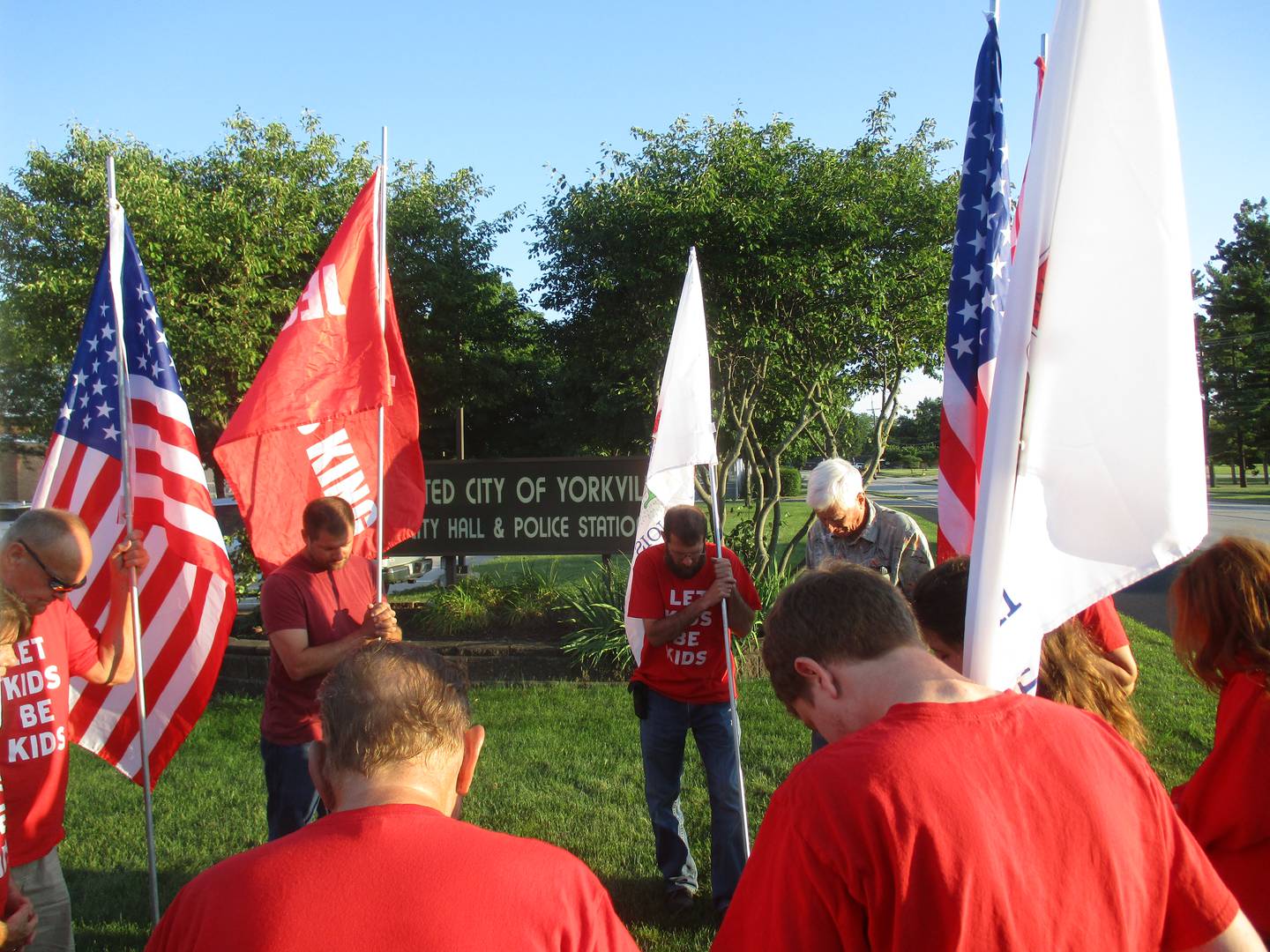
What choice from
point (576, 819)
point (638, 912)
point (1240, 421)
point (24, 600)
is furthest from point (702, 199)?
point (1240, 421)

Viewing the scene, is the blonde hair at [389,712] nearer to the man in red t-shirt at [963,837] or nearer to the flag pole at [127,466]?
the man in red t-shirt at [963,837]

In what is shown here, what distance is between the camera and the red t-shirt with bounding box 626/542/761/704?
13.8ft

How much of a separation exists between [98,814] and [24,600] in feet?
11.9

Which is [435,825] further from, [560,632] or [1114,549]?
[560,632]

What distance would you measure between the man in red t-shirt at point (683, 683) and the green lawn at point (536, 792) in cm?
33

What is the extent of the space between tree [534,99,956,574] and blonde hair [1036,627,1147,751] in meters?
7.06

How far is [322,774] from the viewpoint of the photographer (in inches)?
59.7

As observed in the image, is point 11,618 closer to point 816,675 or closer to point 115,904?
point 816,675

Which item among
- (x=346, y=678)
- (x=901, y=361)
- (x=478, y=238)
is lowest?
(x=346, y=678)

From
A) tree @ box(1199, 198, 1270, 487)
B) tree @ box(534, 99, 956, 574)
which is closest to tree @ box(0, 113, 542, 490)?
tree @ box(534, 99, 956, 574)

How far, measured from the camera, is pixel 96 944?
3.98m

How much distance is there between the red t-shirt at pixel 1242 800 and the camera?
2.00m

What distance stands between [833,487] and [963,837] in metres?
2.88

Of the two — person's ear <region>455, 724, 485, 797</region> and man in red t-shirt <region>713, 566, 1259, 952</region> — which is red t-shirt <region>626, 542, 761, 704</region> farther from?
man in red t-shirt <region>713, 566, 1259, 952</region>
